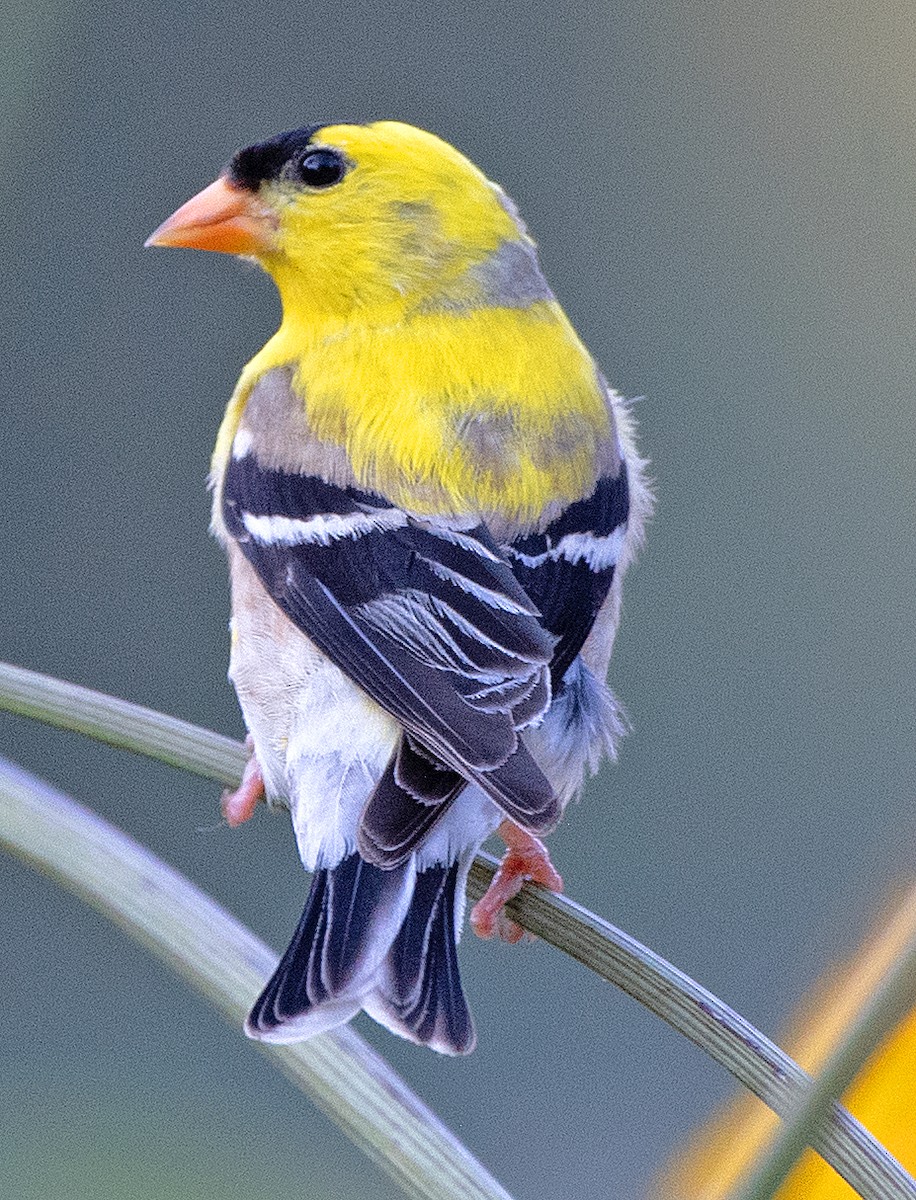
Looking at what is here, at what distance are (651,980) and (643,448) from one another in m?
1.59

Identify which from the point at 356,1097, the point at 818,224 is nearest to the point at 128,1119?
the point at 356,1097

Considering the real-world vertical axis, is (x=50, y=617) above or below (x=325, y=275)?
below

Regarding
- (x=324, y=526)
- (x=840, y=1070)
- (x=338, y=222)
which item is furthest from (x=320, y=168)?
(x=840, y=1070)

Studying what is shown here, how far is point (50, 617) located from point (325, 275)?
89cm

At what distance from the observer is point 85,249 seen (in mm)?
2906

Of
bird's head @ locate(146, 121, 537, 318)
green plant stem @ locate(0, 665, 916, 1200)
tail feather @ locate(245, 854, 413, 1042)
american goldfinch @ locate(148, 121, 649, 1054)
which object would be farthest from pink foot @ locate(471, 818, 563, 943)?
bird's head @ locate(146, 121, 537, 318)

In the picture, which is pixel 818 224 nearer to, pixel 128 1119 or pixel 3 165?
pixel 3 165

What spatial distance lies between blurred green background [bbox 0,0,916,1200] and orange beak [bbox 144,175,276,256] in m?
0.18

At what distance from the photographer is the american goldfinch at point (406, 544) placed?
1.42 metres

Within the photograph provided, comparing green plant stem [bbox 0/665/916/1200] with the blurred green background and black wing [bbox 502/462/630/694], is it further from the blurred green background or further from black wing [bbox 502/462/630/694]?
the blurred green background

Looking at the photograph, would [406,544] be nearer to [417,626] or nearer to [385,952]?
[417,626]

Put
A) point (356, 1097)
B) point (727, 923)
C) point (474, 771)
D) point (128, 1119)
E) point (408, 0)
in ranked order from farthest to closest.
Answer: point (408, 0), point (727, 923), point (474, 771), point (128, 1119), point (356, 1097)

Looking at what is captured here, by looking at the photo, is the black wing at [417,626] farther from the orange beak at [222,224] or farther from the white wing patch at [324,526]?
the orange beak at [222,224]

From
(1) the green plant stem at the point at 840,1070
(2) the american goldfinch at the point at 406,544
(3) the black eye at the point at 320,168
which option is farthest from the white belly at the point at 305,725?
(1) the green plant stem at the point at 840,1070
